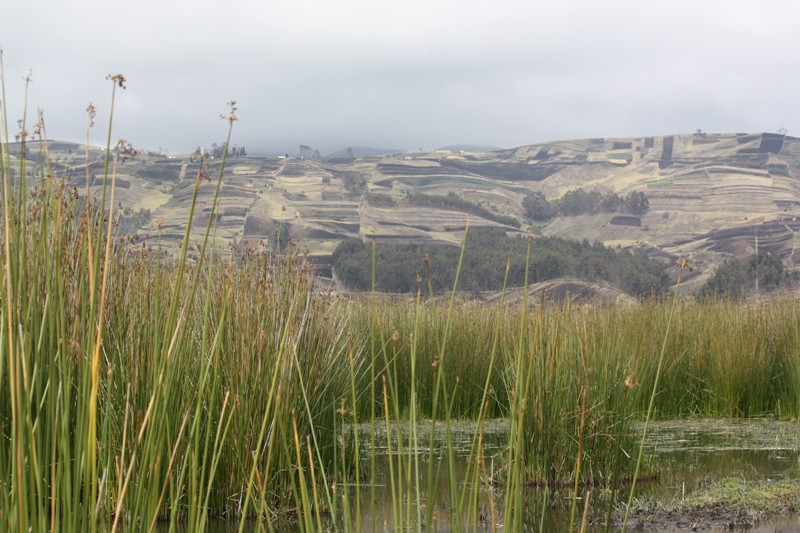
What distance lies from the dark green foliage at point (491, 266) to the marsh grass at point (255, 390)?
31713 mm

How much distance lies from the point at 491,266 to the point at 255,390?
38386mm

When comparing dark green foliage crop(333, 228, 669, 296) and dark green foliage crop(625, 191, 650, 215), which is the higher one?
dark green foliage crop(625, 191, 650, 215)

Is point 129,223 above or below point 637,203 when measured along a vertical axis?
below

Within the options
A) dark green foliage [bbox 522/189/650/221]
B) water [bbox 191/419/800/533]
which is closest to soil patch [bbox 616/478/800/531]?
water [bbox 191/419/800/533]

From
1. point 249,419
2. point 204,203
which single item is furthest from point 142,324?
point 204,203

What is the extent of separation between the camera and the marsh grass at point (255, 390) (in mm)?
1915

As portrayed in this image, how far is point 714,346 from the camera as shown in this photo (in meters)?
8.63

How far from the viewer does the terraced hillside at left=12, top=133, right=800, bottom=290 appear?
53719 millimetres

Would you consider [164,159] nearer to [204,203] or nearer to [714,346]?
[204,203]

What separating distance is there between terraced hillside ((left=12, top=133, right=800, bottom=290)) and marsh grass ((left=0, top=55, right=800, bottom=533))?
36.9 m

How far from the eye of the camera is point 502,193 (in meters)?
70.8

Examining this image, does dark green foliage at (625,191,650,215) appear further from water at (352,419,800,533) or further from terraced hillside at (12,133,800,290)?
water at (352,419,800,533)

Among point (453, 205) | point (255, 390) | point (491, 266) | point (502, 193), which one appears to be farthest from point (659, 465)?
point (502, 193)

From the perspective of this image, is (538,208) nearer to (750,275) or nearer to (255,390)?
(750,275)
